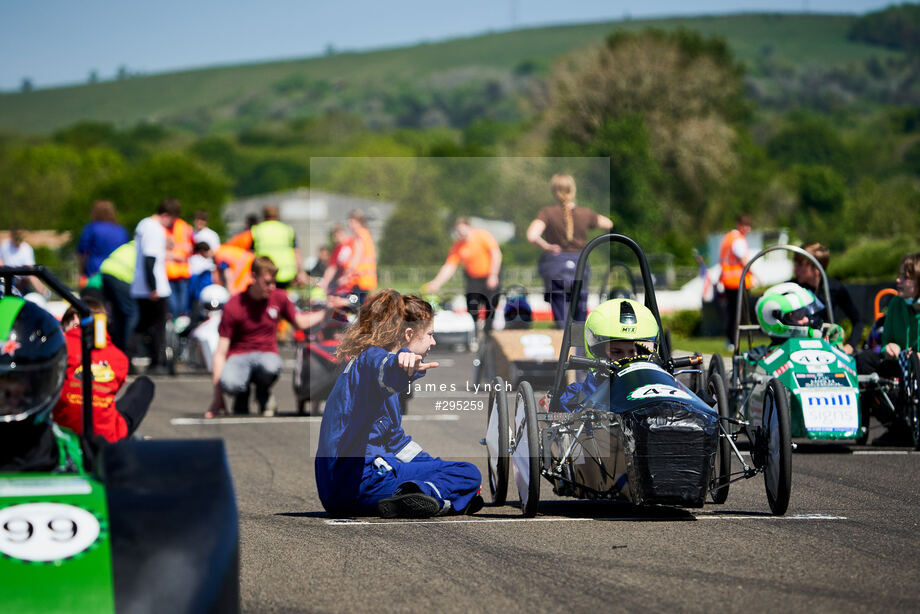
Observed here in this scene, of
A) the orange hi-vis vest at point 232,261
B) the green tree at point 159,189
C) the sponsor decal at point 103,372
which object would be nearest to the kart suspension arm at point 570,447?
the sponsor decal at point 103,372

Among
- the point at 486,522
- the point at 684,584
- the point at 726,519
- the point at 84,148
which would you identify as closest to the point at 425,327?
the point at 486,522

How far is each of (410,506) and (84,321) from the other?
107 inches

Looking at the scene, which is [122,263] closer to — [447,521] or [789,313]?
[789,313]

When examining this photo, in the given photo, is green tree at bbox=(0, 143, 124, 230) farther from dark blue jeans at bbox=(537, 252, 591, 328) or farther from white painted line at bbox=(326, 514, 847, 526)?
white painted line at bbox=(326, 514, 847, 526)

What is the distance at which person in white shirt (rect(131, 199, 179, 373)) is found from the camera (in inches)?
631

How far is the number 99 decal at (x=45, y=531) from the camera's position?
4.04m

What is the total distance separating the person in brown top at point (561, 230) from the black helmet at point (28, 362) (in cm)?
751

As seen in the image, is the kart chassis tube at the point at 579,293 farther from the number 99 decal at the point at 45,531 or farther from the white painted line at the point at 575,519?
the number 99 decal at the point at 45,531

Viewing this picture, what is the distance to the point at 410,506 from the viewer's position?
281 inches

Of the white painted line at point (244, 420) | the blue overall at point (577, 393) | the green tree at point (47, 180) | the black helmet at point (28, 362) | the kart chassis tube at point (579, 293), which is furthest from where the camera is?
the green tree at point (47, 180)

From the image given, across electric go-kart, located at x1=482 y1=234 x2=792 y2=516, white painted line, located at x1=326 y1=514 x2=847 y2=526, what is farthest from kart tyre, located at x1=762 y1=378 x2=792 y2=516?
white painted line, located at x1=326 y1=514 x2=847 y2=526

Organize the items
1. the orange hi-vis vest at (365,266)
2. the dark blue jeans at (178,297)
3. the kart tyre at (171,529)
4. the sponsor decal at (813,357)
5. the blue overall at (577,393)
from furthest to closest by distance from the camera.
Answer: the dark blue jeans at (178,297)
the orange hi-vis vest at (365,266)
the sponsor decal at (813,357)
the blue overall at (577,393)
the kart tyre at (171,529)

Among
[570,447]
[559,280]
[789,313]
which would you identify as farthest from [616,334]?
[559,280]

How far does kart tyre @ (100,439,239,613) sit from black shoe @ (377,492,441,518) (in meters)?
2.87
